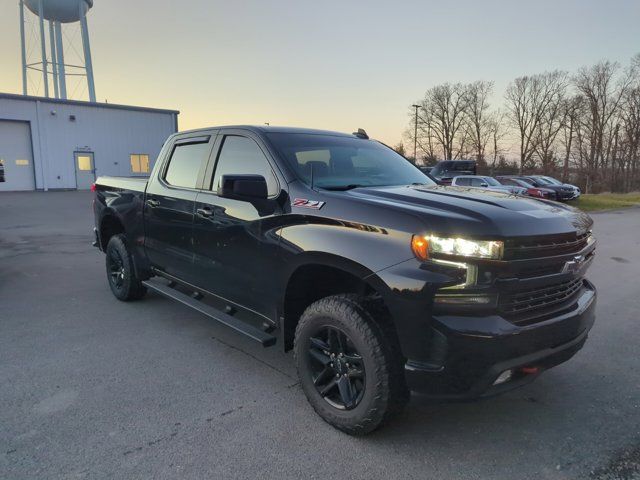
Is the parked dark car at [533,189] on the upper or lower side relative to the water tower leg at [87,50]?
lower

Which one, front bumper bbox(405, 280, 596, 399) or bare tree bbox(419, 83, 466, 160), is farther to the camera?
bare tree bbox(419, 83, 466, 160)

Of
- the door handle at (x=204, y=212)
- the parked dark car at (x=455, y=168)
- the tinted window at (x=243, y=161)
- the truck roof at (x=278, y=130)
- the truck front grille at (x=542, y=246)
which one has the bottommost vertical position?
the truck front grille at (x=542, y=246)

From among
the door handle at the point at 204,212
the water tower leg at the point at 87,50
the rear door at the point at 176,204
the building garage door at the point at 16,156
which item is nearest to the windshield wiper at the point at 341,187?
the door handle at the point at 204,212

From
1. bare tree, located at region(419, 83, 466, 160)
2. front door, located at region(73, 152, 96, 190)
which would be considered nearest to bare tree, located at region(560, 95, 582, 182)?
bare tree, located at region(419, 83, 466, 160)

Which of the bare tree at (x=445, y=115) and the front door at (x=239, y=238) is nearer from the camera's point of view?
the front door at (x=239, y=238)

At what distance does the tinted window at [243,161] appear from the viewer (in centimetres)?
342

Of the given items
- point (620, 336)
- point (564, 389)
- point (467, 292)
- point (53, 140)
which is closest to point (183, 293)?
point (467, 292)

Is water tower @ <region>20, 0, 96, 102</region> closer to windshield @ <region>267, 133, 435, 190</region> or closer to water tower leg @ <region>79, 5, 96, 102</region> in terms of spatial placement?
water tower leg @ <region>79, 5, 96, 102</region>

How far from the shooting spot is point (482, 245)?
2373 mm

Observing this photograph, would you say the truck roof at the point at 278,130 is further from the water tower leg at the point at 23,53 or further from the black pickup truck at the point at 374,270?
the water tower leg at the point at 23,53

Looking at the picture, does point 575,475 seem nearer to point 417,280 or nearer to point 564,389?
point 564,389

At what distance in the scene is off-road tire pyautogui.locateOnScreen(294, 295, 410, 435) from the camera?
2580 mm

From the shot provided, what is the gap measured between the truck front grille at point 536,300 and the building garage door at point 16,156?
110ft

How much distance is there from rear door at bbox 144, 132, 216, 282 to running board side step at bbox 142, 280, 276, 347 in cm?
19
